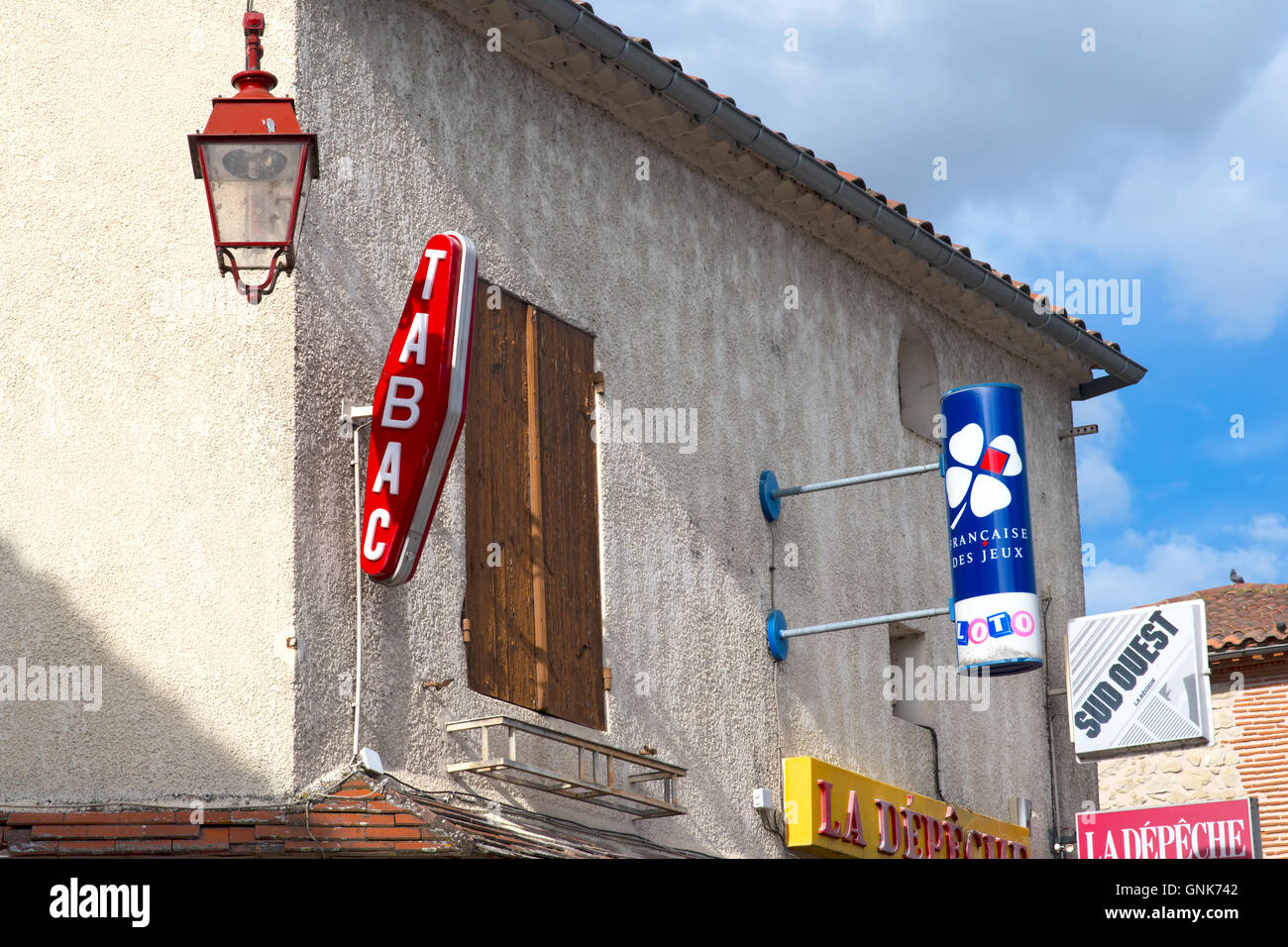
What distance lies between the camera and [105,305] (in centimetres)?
931

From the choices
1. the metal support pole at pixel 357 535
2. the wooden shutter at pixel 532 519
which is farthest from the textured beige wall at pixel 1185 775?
the metal support pole at pixel 357 535

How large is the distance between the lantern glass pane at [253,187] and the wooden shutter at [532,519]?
82.0 inches

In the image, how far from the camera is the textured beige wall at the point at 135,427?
8.77m

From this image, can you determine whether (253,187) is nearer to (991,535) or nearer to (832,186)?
(991,535)

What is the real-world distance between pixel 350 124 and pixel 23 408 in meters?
2.39

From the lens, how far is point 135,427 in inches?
362

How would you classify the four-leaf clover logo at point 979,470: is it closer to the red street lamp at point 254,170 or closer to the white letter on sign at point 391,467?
the white letter on sign at point 391,467

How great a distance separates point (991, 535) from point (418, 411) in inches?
167

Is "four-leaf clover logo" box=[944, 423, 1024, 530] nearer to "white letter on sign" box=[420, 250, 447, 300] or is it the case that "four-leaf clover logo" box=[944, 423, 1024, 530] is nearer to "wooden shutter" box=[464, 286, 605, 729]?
"wooden shutter" box=[464, 286, 605, 729]

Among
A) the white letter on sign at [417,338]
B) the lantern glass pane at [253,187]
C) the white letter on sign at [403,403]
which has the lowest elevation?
the white letter on sign at [403,403]

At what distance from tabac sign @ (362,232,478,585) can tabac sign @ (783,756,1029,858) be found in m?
4.30

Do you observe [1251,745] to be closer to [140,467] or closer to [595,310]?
[595,310]

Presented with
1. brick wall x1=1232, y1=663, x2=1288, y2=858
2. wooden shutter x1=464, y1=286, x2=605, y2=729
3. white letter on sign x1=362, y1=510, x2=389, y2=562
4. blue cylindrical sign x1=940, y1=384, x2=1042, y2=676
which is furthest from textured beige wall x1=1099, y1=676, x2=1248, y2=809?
white letter on sign x1=362, y1=510, x2=389, y2=562

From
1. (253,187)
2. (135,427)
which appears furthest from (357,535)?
(253,187)
